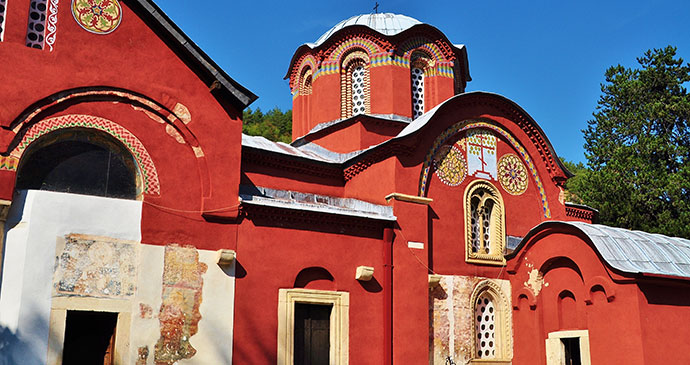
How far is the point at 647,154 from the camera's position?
1848cm

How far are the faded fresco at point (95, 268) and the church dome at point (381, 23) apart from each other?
861 cm

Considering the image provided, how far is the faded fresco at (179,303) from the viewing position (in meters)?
9.88

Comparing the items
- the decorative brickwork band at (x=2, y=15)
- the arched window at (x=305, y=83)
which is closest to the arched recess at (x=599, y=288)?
the arched window at (x=305, y=83)

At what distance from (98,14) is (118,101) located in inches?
55.5

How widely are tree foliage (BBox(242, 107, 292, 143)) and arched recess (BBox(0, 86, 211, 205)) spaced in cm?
2395

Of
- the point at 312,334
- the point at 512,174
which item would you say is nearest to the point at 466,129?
the point at 512,174

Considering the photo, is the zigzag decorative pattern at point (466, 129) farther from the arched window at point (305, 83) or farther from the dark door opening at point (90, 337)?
the dark door opening at point (90, 337)

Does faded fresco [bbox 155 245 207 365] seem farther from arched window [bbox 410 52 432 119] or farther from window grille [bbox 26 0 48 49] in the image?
arched window [bbox 410 52 432 119]

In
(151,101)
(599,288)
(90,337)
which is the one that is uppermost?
(151,101)

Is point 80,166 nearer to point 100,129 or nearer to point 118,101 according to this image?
point 100,129

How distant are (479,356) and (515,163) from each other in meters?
4.17

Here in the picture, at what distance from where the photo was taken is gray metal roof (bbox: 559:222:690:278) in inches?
456

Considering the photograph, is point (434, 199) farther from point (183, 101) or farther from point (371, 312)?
point (183, 101)

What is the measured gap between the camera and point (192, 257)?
10359 mm
